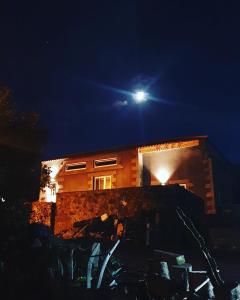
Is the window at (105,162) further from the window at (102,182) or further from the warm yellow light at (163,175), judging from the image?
the warm yellow light at (163,175)

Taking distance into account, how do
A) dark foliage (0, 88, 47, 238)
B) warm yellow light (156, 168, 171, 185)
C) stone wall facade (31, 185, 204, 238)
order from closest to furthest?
dark foliage (0, 88, 47, 238) → stone wall facade (31, 185, 204, 238) → warm yellow light (156, 168, 171, 185)

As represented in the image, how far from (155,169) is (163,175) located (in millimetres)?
719

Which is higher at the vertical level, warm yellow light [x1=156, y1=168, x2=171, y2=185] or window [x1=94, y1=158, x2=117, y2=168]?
window [x1=94, y1=158, x2=117, y2=168]

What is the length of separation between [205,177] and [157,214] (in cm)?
627

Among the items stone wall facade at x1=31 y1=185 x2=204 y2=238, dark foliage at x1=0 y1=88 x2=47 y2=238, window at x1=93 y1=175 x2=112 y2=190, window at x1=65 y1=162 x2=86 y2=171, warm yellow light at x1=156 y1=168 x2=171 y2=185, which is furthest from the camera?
window at x1=65 y1=162 x2=86 y2=171

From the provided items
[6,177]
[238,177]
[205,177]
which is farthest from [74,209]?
[238,177]

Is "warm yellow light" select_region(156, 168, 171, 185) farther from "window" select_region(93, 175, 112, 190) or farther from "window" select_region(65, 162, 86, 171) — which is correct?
"window" select_region(65, 162, 86, 171)

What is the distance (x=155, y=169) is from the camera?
20.8 meters

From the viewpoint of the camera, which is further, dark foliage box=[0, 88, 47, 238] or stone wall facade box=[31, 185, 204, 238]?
stone wall facade box=[31, 185, 204, 238]

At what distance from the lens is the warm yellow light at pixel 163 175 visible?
66.7 feet

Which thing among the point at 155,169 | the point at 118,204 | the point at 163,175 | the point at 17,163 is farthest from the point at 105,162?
the point at 17,163

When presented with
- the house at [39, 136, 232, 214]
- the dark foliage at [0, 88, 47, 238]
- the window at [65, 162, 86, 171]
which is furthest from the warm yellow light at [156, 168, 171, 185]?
the dark foliage at [0, 88, 47, 238]

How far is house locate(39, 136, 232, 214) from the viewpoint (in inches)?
765

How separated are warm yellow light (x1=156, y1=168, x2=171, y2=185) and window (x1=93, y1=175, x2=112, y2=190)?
3.55 meters
